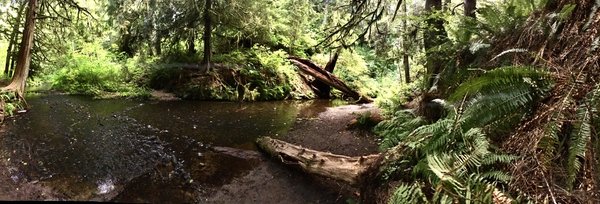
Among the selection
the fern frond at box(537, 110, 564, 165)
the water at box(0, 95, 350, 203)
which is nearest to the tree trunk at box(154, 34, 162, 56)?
the water at box(0, 95, 350, 203)

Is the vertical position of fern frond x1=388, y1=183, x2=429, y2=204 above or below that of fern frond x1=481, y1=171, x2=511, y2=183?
below

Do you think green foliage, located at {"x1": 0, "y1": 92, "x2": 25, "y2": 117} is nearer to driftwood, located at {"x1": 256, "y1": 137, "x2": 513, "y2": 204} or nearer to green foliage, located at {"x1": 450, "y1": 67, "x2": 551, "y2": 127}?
driftwood, located at {"x1": 256, "y1": 137, "x2": 513, "y2": 204}

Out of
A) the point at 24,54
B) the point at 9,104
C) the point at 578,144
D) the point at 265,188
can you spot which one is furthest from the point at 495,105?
the point at 24,54

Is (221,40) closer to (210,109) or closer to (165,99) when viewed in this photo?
(165,99)

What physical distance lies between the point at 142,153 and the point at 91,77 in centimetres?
911

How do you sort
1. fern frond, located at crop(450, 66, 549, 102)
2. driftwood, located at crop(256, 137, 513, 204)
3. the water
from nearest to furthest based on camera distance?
fern frond, located at crop(450, 66, 549, 102) → driftwood, located at crop(256, 137, 513, 204) → the water

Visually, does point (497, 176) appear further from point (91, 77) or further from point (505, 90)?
point (91, 77)

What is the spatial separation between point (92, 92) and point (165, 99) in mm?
2636

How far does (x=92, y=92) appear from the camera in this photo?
503 inches

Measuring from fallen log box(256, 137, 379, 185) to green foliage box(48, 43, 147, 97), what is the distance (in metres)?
7.99

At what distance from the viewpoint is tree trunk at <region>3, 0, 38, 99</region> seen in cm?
935

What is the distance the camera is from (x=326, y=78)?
1535 cm

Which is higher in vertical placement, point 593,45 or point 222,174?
point 593,45

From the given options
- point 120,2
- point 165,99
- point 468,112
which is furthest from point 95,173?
point 120,2
